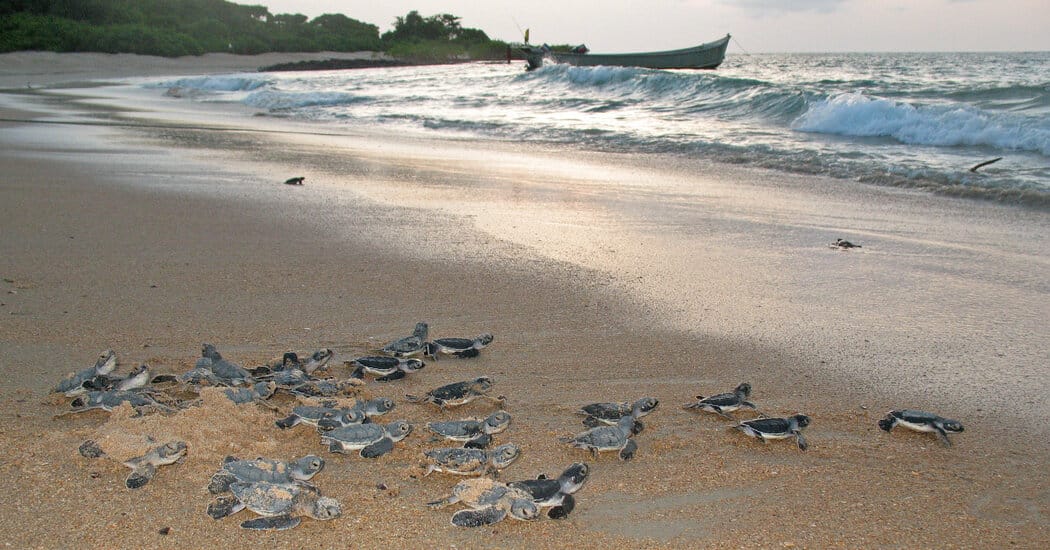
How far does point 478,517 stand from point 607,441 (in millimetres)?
528

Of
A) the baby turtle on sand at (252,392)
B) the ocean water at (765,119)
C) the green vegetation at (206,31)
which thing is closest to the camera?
the baby turtle on sand at (252,392)

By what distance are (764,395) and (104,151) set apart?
7.72 metres

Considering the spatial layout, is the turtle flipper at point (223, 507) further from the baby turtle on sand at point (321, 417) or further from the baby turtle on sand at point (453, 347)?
the baby turtle on sand at point (453, 347)

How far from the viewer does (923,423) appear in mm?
2326

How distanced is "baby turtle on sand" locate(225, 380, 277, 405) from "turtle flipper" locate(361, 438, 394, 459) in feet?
1.74

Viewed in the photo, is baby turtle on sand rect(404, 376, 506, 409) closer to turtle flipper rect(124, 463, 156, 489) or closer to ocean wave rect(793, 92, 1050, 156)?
turtle flipper rect(124, 463, 156, 489)

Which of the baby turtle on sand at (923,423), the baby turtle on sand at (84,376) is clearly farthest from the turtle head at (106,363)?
the baby turtle on sand at (923,423)

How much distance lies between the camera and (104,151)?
7.77 m

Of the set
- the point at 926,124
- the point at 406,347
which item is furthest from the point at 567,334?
the point at 926,124

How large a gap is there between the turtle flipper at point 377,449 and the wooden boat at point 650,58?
27.1m

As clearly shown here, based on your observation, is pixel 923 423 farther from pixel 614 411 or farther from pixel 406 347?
pixel 406 347

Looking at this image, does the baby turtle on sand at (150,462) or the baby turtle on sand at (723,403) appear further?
the baby turtle on sand at (723,403)

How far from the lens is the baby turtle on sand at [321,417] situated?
2.29m

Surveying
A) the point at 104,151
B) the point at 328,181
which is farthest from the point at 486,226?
the point at 104,151
